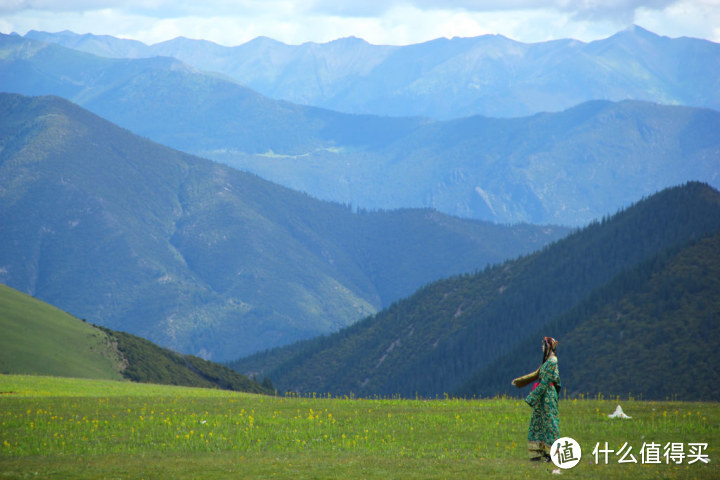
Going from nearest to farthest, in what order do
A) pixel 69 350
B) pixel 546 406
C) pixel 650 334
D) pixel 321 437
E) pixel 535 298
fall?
pixel 546 406
pixel 321 437
pixel 69 350
pixel 650 334
pixel 535 298

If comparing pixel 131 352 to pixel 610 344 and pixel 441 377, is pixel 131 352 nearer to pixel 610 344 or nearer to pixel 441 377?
pixel 610 344

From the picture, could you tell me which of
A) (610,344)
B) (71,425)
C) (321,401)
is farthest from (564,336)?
(71,425)

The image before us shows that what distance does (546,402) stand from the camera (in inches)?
1085

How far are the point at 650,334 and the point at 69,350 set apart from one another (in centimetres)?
7933

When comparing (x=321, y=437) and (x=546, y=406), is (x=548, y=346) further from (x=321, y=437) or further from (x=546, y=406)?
(x=321, y=437)

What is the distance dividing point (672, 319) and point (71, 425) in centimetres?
10341

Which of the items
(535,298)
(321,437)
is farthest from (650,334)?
(321,437)

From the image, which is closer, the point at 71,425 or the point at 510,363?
the point at 71,425

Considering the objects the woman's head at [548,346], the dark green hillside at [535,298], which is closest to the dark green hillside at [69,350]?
the woman's head at [548,346]

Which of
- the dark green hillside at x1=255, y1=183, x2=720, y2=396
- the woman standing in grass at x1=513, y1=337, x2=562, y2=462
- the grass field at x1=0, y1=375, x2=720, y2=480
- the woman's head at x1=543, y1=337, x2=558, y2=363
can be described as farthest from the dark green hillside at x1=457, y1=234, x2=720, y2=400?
the woman's head at x1=543, y1=337, x2=558, y2=363

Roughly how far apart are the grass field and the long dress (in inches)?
34.9

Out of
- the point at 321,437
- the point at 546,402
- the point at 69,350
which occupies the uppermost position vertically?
the point at 69,350

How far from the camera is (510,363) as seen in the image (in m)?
158

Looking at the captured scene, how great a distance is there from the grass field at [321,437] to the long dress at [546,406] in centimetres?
89
